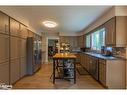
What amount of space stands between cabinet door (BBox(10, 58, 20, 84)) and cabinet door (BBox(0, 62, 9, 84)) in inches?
15.4

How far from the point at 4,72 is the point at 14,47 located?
119cm

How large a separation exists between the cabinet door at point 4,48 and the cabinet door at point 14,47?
0.40 metres

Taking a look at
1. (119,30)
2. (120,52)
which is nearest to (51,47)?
(120,52)

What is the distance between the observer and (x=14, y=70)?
18.7ft

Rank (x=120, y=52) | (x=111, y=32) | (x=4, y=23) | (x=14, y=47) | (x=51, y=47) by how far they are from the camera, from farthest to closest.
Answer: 1. (x=51, y=47)
2. (x=14, y=47)
3. (x=120, y=52)
4. (x=111, y=32)
5. (x=4, y=23)

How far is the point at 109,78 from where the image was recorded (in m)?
5.00

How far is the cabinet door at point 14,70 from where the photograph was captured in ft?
17.7

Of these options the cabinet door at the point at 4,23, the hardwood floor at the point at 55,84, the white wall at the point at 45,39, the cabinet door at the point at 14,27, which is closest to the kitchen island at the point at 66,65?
the hardwood floor at the point at 55,84

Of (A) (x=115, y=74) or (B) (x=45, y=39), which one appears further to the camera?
(B) (x=45, y=39)

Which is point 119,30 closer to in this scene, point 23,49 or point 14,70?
point 14,70

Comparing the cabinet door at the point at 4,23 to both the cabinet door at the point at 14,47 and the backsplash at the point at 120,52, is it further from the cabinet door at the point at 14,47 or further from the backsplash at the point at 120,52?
the backsplash at the point at 120,52
